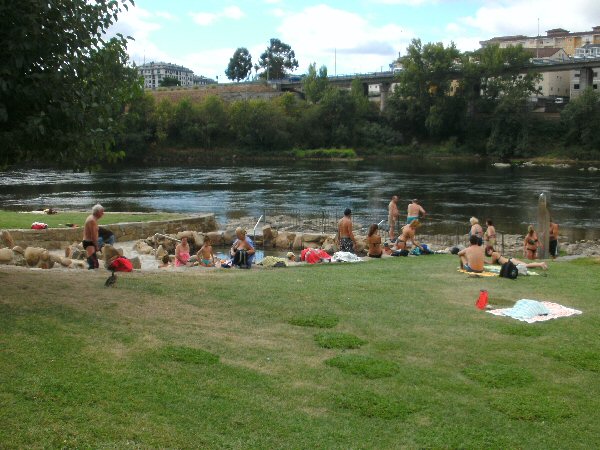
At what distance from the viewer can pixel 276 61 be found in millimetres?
163625

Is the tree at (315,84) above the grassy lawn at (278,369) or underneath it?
above

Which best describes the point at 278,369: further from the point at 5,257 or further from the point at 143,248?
the point at 143,248

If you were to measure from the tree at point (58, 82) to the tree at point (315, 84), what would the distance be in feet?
331

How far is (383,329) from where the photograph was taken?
30.0 ft

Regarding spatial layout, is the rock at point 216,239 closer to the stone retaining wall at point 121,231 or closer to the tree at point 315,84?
the stone retaining wall at point 121,231

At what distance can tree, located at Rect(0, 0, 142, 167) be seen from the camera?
A: 830cm

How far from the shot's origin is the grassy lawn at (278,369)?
19.3 ft

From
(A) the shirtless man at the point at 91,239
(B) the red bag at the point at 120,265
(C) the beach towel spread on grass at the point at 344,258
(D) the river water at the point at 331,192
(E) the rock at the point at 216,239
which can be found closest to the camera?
(B) the red bag at the point at 120,265

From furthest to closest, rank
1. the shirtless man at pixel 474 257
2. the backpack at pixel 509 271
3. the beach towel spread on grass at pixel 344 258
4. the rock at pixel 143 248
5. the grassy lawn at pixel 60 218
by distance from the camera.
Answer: the grassy lawn at pixel 60 218 → the rock at pixel 143 248 → the beach towel spread on grass at pixel 344 258 → the shirtless man at pixel 474 257 → the backpack at pixel 509 271

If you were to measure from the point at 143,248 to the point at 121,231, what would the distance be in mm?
2352

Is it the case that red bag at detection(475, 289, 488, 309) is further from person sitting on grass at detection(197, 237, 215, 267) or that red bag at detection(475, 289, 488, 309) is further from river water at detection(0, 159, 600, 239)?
river water at detection(0, 159, 600, 239)

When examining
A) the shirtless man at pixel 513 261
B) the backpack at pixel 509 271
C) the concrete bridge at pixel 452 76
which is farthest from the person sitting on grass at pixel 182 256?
the concrete bridge at pixel 452 76

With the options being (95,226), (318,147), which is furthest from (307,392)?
(318,147)

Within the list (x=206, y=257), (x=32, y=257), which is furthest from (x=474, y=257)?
(x=32, y=257)
